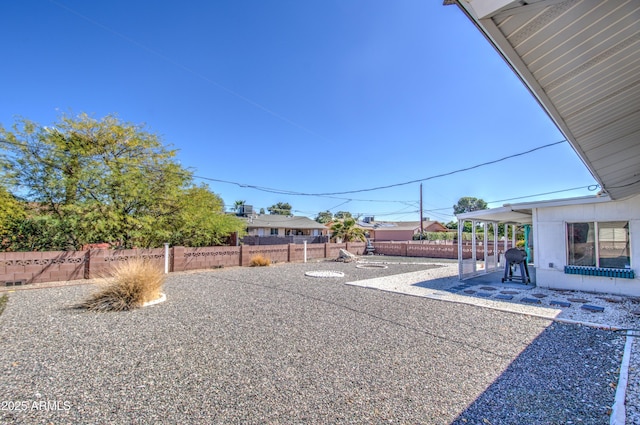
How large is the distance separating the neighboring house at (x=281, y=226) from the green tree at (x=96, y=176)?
1694 cm

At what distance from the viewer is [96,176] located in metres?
9.57

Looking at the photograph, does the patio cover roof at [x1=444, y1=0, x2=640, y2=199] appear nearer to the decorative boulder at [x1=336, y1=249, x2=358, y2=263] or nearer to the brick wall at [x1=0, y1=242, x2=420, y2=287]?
the brick wall at [x1=0, y1=242, x2=420, y2=287]

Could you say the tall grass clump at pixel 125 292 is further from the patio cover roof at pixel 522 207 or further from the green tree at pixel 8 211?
the patio cover roof at pixel 522 207

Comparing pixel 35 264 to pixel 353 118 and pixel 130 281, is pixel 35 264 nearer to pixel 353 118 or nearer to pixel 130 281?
pixel 130 281

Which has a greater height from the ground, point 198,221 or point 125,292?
point 198,221

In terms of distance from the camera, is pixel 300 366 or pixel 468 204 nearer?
pixel 300 366

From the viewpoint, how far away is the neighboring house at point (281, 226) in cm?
2952

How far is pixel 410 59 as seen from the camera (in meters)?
9.34

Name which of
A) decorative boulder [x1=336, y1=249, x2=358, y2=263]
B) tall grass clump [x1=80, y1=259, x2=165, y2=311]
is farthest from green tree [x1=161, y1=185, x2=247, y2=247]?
decorative boulder [x1=336, y1=249, x2=358, y2=263]

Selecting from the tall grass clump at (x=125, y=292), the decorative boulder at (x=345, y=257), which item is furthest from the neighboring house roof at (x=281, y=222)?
the tall grass clump at (x=125, y=292)

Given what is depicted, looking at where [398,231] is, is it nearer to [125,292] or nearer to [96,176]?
[96,176]

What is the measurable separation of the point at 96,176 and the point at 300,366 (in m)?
10.2

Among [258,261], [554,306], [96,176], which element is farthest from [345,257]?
[96,176]

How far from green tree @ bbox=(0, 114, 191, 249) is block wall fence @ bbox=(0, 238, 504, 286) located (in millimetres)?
829
